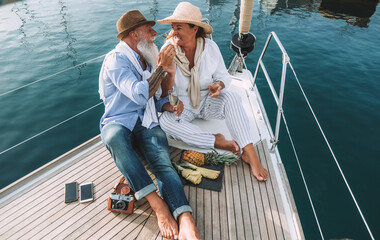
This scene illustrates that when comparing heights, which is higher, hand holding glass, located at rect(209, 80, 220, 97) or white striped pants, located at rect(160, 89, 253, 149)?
hand holding glass, located at rect(209, 80, 220, 97)

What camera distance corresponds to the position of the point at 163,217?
1.87 meters

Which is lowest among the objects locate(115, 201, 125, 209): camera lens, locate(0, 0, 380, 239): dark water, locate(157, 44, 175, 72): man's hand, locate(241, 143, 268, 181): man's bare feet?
locate(0, 0, 380, 239): dark water

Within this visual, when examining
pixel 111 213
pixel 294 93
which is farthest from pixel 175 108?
pixel 294 93

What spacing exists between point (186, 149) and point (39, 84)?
19.7 ft

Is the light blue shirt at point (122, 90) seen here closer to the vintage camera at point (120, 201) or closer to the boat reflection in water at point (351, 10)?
the vintage camera at point (120, 201)

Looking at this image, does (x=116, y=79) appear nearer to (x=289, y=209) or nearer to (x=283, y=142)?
(x=289, y=209)

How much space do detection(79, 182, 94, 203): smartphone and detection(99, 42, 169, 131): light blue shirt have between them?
64 cm

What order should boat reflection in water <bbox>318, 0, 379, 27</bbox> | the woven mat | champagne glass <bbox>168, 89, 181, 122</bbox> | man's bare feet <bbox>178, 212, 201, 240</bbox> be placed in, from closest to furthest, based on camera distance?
Result: man's bare feet <bbox>178, 212, 201, 240</bbox>
the woven mat
champagne glass <bbox>168, 89, 181, 122</bbox>
boat reflection in water <bbox>318, 0, 379, 27</bbox>

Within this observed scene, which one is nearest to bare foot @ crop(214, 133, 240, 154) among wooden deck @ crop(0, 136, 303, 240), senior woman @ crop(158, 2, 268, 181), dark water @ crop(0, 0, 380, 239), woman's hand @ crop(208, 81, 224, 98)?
senior woman @ crop(158, 2, 268, 181)

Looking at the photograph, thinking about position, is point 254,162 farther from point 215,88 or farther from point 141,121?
point 141,121

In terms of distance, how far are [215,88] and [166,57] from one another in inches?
29.3

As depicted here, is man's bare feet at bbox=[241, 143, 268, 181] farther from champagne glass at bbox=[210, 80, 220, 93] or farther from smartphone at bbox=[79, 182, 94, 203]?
smartphone at bbox=[79, 182, 94, 203]

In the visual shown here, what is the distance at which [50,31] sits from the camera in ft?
36.5

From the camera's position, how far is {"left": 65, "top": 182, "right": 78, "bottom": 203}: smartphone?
6.97 feet
